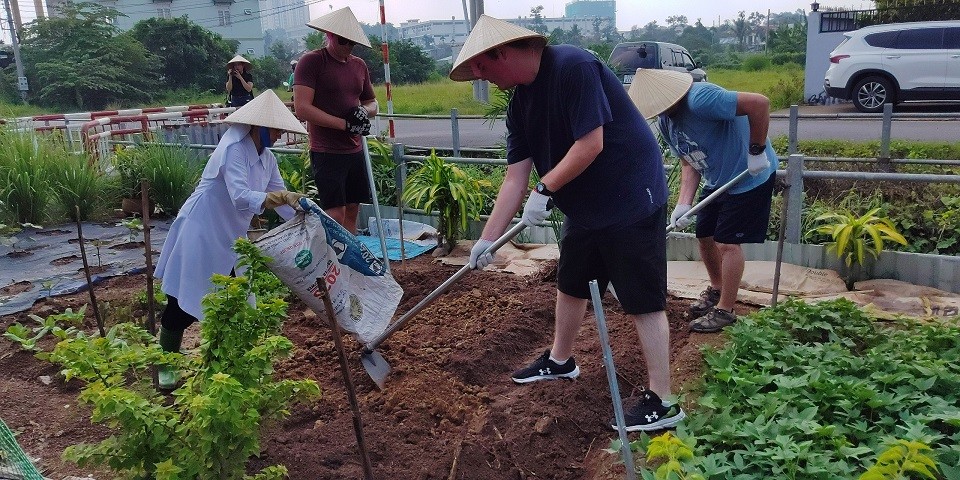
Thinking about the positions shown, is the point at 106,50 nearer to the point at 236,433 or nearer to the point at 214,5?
the point at 214,5

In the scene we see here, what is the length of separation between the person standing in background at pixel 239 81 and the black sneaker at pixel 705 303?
835cm

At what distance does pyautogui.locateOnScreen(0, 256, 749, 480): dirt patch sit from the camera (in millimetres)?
2867

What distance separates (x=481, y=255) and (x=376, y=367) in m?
0.77

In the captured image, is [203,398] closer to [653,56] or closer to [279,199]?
[279,199]

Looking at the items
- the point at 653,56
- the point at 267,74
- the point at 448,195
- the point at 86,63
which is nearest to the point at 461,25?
the point at 267,74

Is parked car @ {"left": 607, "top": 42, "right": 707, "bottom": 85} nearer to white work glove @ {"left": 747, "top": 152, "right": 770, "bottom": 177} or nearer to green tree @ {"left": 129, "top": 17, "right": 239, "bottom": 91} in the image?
white work glove @ {"left": 747, "top": 152, "right": 770, "bottom": 177}

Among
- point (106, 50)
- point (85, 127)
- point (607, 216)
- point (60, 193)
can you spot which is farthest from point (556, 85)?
point (106, 50)

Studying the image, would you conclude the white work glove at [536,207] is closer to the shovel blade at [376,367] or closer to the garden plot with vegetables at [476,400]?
the garden plot with vegetables at [476,400]

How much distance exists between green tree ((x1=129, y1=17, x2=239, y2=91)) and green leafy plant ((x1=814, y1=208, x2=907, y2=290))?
3244 cm

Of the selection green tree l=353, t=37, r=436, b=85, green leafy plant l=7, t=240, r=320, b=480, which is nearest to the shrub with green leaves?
green leafy plant l=7, t=240, r=320, b=480

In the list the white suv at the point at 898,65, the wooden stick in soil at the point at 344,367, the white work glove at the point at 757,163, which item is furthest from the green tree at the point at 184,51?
the wooden stick in soil at the point at 344,367

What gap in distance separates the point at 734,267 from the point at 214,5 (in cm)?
5760

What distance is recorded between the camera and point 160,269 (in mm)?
3561

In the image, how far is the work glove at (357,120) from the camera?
4844 millimetres
